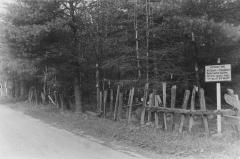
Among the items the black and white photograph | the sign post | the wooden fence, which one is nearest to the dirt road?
the black and white photograph

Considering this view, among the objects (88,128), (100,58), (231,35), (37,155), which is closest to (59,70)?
(100,58)

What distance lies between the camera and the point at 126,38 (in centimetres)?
1842

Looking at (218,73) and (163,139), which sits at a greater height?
(218,73)

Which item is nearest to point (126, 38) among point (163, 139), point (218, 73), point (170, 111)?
point (170, 111)

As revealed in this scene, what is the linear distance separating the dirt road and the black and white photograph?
0.03 m

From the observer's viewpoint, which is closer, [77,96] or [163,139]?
[163,139]

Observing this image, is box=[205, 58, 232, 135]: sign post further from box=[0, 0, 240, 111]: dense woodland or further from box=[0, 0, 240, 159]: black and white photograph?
box=[0, 0, 240, 111]: dense woodland

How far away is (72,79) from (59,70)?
147 cm

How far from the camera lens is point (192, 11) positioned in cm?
1552

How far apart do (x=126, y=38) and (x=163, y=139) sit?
8417 mm

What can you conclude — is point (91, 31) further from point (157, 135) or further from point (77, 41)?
point (157, 135)

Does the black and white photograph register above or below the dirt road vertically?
above

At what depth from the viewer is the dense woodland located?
15.5 m

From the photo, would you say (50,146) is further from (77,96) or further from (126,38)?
(77,96)
